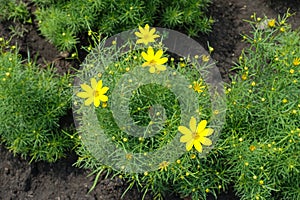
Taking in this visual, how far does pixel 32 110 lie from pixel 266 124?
160cm

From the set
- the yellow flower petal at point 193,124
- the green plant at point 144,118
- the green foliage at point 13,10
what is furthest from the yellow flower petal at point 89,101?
the green foliage at point 13,10

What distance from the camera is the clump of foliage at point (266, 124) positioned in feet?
9.43

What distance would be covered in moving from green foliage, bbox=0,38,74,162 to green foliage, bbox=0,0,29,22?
25.3 inches

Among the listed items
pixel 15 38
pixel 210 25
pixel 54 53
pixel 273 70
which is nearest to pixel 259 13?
pixel 210 25

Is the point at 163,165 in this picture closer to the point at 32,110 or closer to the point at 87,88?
the point at 87,88

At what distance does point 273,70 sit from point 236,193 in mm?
899

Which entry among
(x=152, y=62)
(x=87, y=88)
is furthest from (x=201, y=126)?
(x=87, y=88)

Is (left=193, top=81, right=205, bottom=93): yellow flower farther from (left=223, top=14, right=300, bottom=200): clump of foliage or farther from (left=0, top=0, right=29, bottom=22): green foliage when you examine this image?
(left=0, top=0, right=29, bottom=22): green foliage

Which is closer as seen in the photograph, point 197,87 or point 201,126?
point 201,126

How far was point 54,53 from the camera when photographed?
12.1 ft

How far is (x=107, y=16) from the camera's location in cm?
350

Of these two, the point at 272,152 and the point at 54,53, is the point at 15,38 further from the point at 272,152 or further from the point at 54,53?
the point at 272,152

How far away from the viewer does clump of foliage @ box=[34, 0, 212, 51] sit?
11.3ft

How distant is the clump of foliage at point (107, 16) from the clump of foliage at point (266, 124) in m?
0.74
